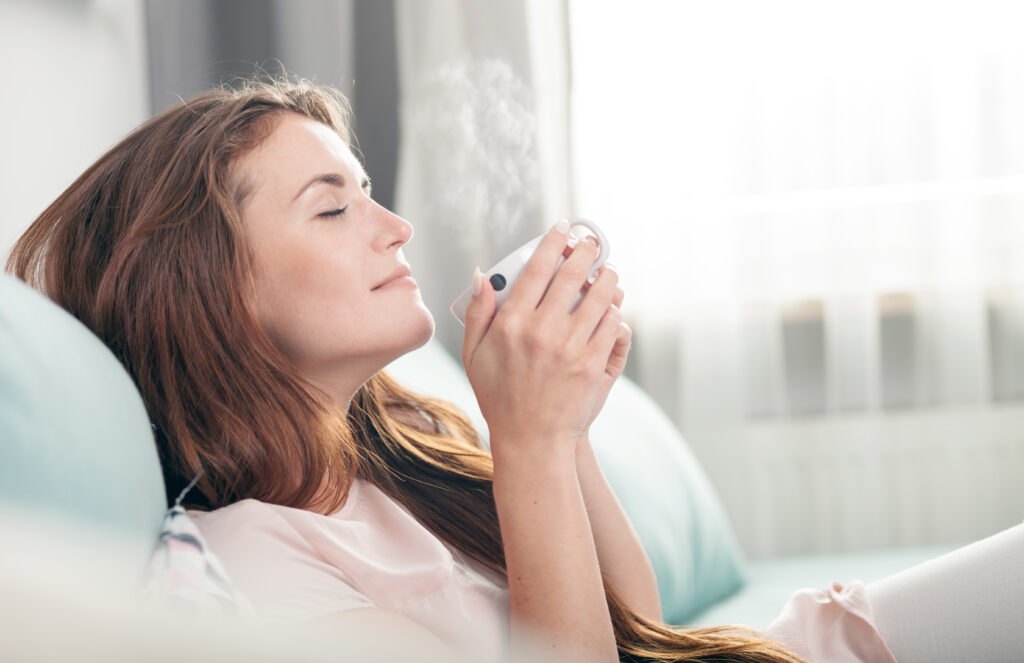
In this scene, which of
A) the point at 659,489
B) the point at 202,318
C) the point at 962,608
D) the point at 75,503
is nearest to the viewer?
the point at 75,503

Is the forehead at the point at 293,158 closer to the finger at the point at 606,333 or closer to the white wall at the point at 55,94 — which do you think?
the finger at the point at 606,333

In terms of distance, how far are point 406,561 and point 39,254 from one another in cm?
44

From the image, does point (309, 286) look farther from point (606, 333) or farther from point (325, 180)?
point (606, 333)

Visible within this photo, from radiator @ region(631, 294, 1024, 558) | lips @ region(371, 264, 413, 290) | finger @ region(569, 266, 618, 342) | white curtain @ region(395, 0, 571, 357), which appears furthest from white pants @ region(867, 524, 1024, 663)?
white curtain @ region(395, 0, 571, 357)

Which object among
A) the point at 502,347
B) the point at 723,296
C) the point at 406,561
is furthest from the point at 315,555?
the point at 723,296

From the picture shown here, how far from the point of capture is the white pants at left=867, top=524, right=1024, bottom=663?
88 centimetres

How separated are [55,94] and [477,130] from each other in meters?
0.79

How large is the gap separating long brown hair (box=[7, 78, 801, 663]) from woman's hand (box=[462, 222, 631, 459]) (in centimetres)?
16

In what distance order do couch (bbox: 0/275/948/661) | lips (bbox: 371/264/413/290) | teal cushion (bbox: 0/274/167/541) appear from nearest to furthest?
1. couch (bbox: 0/275/948/661)
2. teal cushion (bbox: 0/274/167/541)
3. lips (bbox: 371/264/413/290)

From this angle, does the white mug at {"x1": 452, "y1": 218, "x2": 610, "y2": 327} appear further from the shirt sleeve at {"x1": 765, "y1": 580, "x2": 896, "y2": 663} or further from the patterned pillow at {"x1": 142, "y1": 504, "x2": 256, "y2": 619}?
the shirt sleeve at {"x1": 765, "y1": 580, "x2": 896, "y2": 663}

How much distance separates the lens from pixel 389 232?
2.85 feet

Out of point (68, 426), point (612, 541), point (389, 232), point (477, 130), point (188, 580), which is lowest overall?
point (612, 541)

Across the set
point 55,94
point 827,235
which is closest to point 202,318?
point 55,94

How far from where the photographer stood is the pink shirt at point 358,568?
2.22 ft
